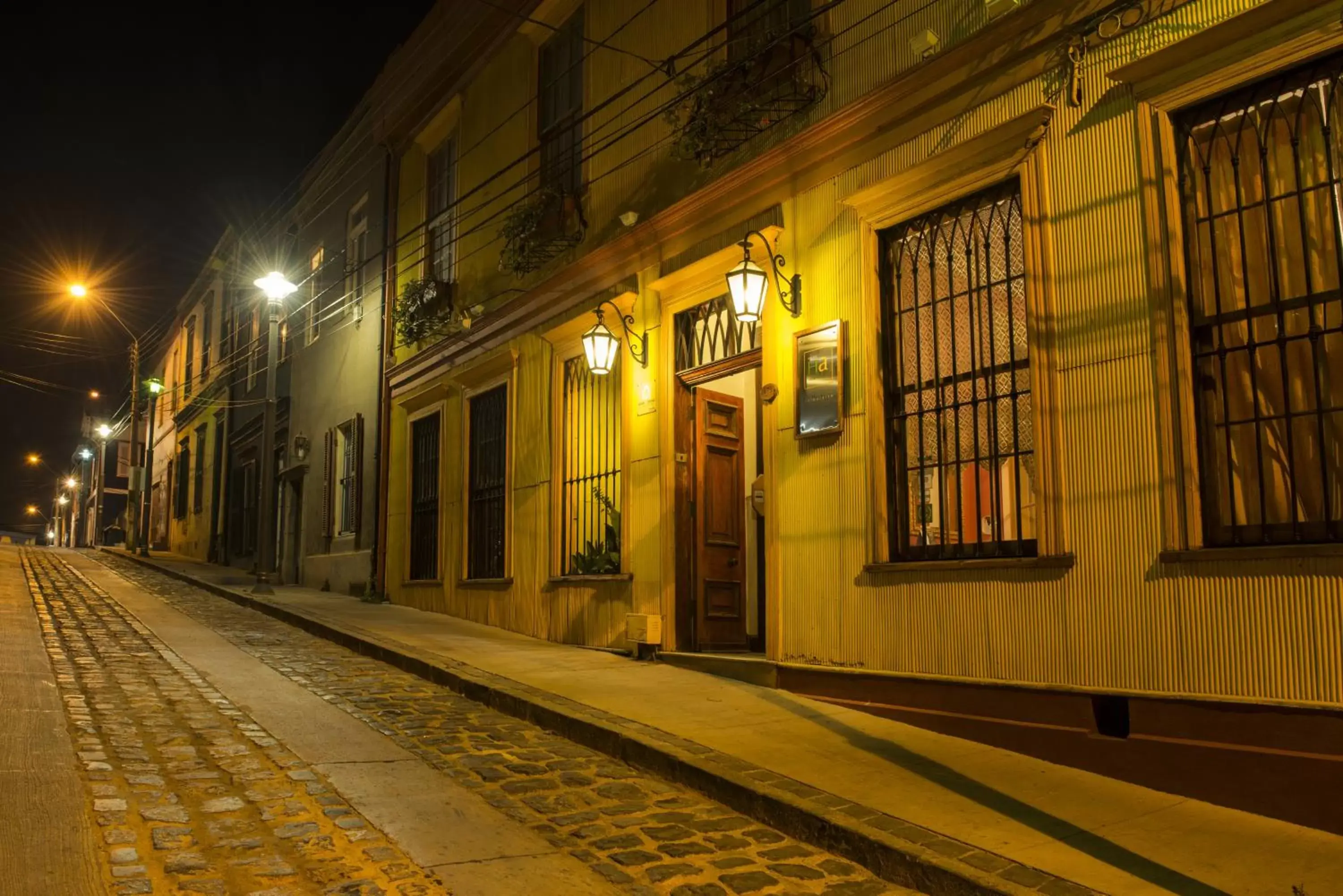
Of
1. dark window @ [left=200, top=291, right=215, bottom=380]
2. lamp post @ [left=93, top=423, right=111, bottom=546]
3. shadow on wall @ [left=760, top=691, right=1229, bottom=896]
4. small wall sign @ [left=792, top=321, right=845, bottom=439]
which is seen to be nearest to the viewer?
shadow on wall @ [left=760, top=691, right=1229, bottom=896]

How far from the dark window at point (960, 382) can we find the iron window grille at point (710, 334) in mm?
1838

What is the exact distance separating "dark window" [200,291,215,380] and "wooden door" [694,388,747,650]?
2261 centimetres

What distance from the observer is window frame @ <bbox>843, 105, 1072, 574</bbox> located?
249 inches

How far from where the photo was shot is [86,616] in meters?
12.6

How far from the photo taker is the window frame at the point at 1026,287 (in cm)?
633

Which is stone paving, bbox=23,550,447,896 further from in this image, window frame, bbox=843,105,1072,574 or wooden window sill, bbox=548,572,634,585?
window frame, bbox=843,105,1072,574

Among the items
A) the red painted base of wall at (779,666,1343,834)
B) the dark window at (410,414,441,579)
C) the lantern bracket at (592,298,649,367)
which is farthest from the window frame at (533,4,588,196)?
the red painted base of wall at (779,666,1343,834)

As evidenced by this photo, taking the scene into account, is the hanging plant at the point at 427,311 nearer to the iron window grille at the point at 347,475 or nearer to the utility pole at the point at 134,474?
the iron window grille at the point at 347,475

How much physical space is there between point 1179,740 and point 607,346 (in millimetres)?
6616

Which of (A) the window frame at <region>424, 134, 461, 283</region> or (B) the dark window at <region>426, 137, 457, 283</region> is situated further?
(B) the dark window at <region>426, 137, 457, 283</region>

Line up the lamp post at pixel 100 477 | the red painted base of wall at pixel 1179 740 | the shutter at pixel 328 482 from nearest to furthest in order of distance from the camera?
the red painted base of wall at pixel 1179 740 → the shutter at pixel 328 482 → the lamp post at pixel 100 477

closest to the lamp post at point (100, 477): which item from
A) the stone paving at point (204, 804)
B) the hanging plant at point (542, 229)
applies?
the hanging plant at point (542, 229)

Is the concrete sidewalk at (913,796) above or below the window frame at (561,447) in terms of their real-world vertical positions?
below

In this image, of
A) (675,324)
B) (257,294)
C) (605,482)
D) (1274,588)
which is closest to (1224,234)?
(1274,588)
